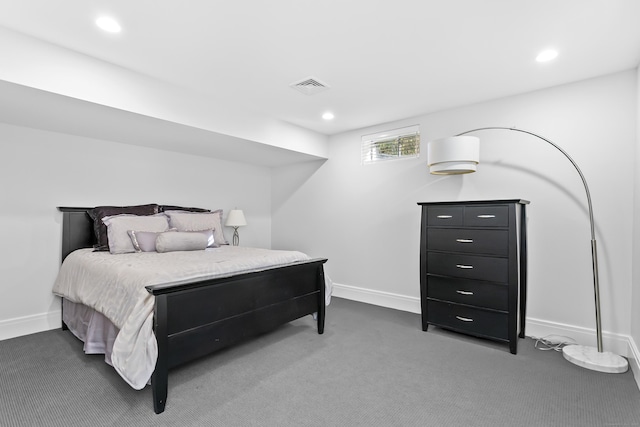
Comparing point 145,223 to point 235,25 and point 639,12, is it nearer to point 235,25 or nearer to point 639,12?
point 235,25

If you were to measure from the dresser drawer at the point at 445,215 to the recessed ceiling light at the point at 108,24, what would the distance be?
2.92 metres

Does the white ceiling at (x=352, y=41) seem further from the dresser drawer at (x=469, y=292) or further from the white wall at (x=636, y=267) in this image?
the dresser drawer at (x=469, y=292)

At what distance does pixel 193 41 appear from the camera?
2.25 meters

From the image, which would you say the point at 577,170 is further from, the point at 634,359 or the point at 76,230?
the point at 76,230

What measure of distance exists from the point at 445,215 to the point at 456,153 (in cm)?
59

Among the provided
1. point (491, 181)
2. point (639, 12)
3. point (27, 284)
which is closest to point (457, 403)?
point (491, 181)

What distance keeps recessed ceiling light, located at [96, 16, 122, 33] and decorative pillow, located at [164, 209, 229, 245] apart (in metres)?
2.06

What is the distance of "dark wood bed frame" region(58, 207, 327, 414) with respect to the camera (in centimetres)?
190

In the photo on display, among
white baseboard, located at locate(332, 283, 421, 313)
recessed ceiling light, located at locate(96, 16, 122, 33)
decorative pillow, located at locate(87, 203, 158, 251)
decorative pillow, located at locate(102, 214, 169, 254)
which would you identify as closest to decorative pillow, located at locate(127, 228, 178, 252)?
decorative pillow, located at locate(102, 214, 169, 254)

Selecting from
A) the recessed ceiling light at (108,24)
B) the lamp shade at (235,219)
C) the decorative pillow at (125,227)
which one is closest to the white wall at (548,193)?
the lamp shade at (235,219)

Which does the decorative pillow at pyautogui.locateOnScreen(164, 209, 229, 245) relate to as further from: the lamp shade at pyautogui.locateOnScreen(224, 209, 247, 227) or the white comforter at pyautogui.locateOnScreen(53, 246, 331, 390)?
the white comforter at pyautogui.locateOnScreen(53, 246, 331, 390)

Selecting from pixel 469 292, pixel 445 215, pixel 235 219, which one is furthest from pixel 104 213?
pixel 469 292

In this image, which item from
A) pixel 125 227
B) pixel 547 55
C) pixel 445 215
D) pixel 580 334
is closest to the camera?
pixel 547 55

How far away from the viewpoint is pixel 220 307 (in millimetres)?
2266
